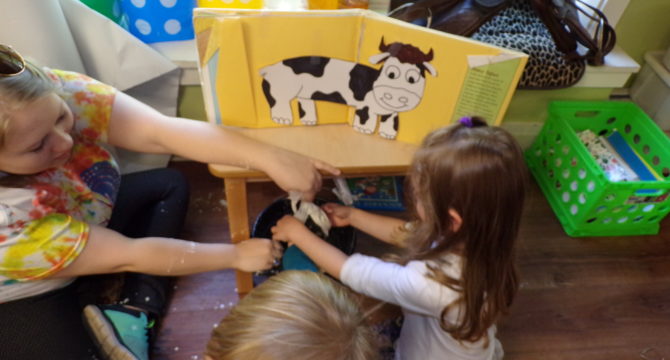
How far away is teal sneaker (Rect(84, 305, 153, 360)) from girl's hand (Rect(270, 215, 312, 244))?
409 millimetres

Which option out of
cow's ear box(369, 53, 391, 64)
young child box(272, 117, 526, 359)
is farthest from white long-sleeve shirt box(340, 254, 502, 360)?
cow's ear box(369, 53, 391, 64)

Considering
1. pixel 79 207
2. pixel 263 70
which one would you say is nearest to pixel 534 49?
pixel 263 70

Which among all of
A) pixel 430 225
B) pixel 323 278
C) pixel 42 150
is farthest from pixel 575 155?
pixel 42 150

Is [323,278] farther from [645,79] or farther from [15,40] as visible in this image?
[645,79]

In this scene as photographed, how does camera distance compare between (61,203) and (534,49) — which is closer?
(61,203)

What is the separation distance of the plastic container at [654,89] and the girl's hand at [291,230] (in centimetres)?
133

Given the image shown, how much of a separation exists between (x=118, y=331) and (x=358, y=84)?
757mm

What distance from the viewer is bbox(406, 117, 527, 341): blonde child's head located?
2.25ft

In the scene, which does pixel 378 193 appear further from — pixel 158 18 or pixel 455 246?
pixel 158 18

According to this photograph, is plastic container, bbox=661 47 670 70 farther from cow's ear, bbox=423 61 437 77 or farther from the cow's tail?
the cow's tail

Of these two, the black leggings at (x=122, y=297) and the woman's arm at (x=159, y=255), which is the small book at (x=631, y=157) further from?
the black leggings at (x=122, y=297)

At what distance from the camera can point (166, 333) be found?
1.12 m

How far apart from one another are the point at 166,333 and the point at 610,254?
1345mm

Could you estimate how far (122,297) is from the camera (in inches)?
43.6
